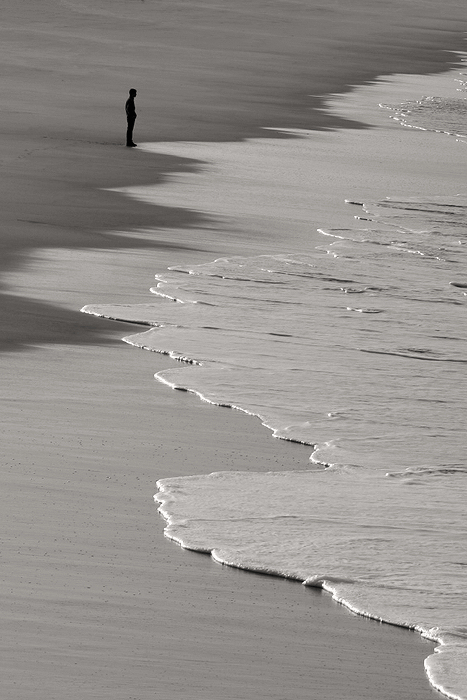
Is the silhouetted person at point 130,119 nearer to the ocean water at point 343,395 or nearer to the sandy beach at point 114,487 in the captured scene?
the sandy beach at point 114,487

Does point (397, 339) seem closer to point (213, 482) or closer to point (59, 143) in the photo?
point (213, 482)

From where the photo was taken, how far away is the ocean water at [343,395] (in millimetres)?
6527

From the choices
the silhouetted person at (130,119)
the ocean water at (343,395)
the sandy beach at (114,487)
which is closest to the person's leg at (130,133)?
the silhouetted person at (130,119)

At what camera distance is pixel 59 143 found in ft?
67.6

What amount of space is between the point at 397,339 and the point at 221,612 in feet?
17.6

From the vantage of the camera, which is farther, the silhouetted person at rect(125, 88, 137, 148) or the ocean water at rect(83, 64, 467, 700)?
the silhouetted person at rect(125, 88, 137, 148)

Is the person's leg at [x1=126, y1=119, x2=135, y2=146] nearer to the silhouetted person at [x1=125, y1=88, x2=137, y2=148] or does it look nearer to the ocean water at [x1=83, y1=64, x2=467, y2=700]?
the silhouetted person at [x1=125, y1=88, x2=137, y2=148]

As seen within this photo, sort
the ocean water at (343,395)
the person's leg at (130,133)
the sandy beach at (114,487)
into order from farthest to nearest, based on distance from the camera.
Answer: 1. the person's leg at (130,133)
2. the ocean water at (343,395)
3. the sandy beach at (114,487)

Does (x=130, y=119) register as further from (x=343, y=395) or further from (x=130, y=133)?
(x=343, y=395)

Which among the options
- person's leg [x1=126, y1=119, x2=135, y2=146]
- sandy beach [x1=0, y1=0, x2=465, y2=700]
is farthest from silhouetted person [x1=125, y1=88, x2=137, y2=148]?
sandy beach [x1=0, y1=0, x2=465, y2=700]

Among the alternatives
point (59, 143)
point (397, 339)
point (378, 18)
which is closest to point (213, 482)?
point (397, 339)

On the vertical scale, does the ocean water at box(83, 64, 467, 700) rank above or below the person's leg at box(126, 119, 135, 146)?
below

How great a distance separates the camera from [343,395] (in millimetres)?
9461

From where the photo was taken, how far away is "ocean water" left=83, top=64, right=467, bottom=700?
21.4 ft
